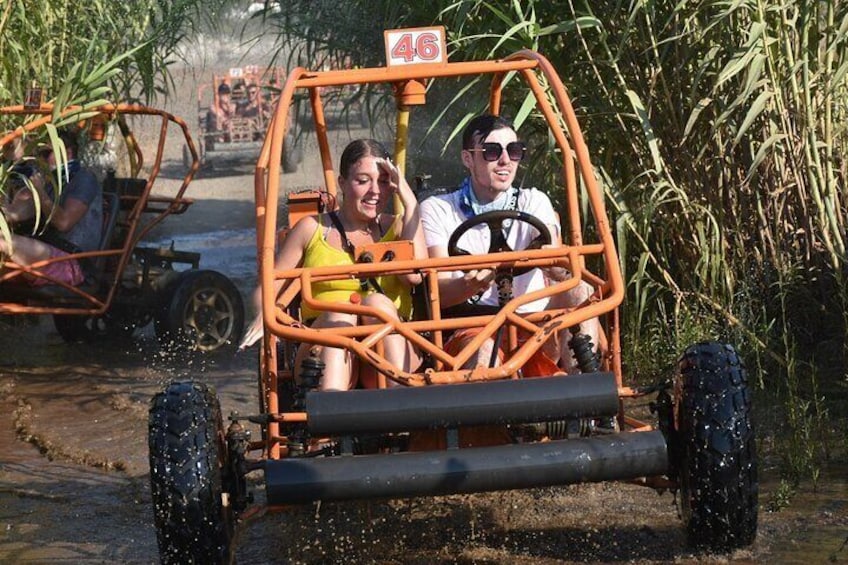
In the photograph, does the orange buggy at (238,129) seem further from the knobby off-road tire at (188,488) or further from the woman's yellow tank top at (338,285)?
the knobby off-road tire at (188,488)

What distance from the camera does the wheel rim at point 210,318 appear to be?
883 centimetres

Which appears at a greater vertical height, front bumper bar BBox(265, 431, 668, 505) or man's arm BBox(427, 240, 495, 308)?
man's arm BBox(427, 240, 495, 308)

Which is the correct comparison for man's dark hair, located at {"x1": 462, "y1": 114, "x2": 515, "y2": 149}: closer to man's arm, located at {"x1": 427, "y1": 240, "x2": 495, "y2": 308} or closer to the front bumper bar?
man's arm, located at {"x1": 427, "y1": 240, "x2": 495, "y2": 308}

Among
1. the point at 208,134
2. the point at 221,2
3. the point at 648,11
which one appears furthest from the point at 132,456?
the point at 208,134

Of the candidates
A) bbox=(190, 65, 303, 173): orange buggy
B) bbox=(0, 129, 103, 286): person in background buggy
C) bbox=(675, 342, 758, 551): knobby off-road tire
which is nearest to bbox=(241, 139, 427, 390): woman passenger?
bbox=(675, 342, 758, 551): knobby off-road tire

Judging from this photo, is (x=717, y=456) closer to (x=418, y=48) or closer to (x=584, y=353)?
(x=584, y=353)

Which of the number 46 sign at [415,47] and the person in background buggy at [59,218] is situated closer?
the number 46 sign at [415,47]

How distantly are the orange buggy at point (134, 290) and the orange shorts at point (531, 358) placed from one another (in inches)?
149

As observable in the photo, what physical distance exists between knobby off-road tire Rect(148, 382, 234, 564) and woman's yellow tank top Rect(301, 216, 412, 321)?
866 millimetres

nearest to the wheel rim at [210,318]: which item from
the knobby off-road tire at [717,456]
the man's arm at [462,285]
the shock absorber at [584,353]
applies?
the man's arm at [462,285]

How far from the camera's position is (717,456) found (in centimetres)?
415

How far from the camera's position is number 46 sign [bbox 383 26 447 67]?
516 cm

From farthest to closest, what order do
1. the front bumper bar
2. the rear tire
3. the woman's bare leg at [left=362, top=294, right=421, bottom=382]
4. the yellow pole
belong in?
the rear tire < the yellow pole < the woman's bare leg at [left=362, top=294, right=421, bottom=382] < the front bumper bar

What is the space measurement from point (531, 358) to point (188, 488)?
1258 millimetres
